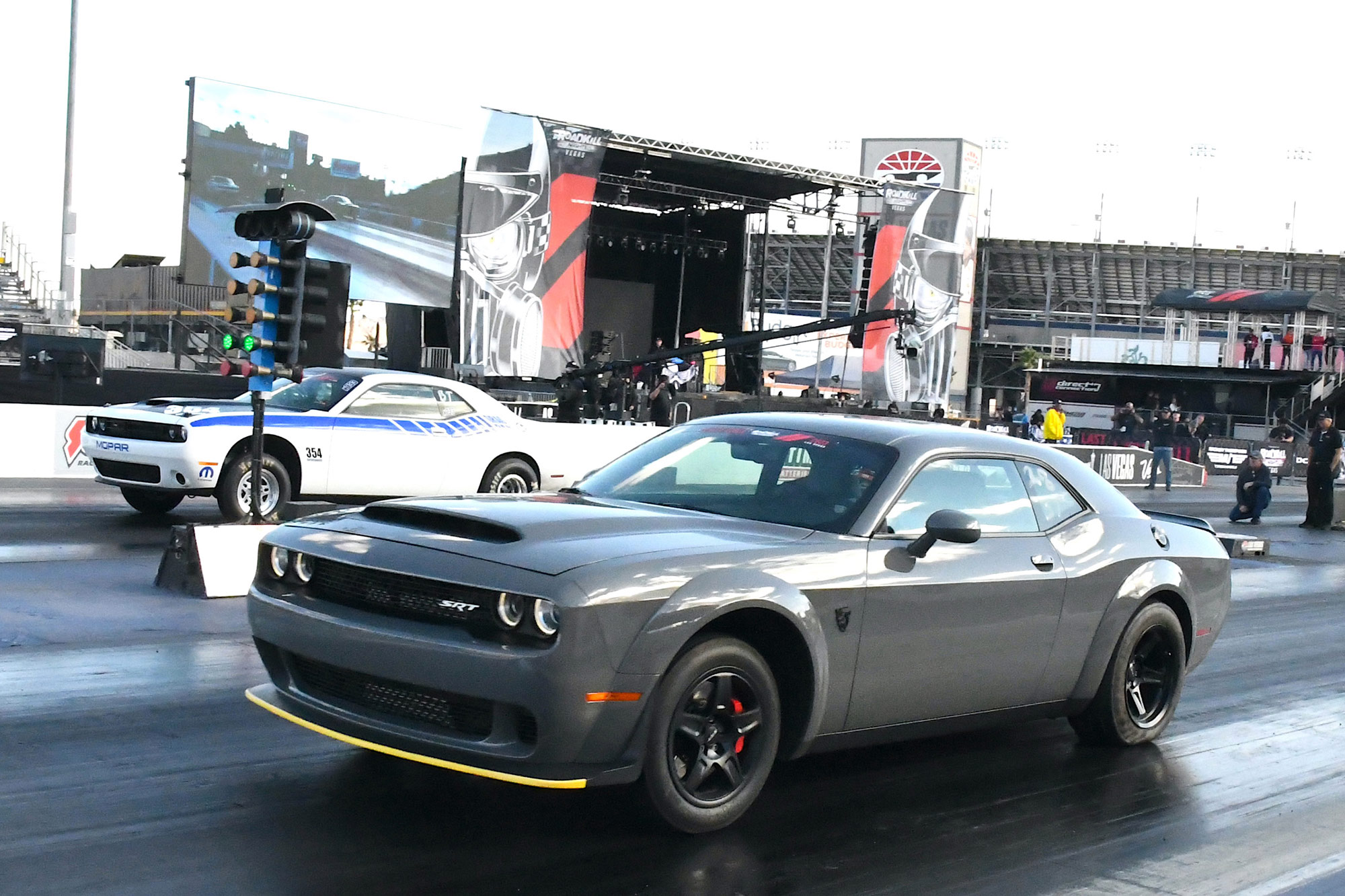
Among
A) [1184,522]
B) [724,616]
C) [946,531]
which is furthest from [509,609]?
[1184,522]

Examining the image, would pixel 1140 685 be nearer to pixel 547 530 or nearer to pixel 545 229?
pixel 547 530

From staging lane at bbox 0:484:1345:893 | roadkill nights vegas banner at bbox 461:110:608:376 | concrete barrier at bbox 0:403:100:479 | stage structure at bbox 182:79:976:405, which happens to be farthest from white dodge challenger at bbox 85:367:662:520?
roadkill nights vegas banner at bbox 461:110:608:376

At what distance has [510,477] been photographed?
1448 centimetres

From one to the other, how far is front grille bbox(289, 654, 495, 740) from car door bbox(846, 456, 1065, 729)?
1.42 meters

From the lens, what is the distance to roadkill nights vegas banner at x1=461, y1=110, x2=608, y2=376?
3164cm

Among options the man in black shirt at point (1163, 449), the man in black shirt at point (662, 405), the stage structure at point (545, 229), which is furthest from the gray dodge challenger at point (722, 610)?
the man in black shirt at point (1163, 449)

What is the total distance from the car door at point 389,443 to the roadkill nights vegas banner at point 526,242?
17840 millimetres

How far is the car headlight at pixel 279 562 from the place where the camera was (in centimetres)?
491

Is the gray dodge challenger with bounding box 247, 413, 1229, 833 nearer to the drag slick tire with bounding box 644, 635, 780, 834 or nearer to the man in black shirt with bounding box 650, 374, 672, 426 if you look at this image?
the drag slick tire with bounding box 644, 635, 780, 834

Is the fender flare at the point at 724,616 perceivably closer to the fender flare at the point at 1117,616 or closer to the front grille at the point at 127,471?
the fender flare at the point at 1117,616

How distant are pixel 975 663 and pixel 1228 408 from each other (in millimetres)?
53751

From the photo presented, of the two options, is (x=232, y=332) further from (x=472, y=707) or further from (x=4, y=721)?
(x=472, y=707)

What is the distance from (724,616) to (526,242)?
28.6 meters

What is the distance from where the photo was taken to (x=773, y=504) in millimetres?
5414
